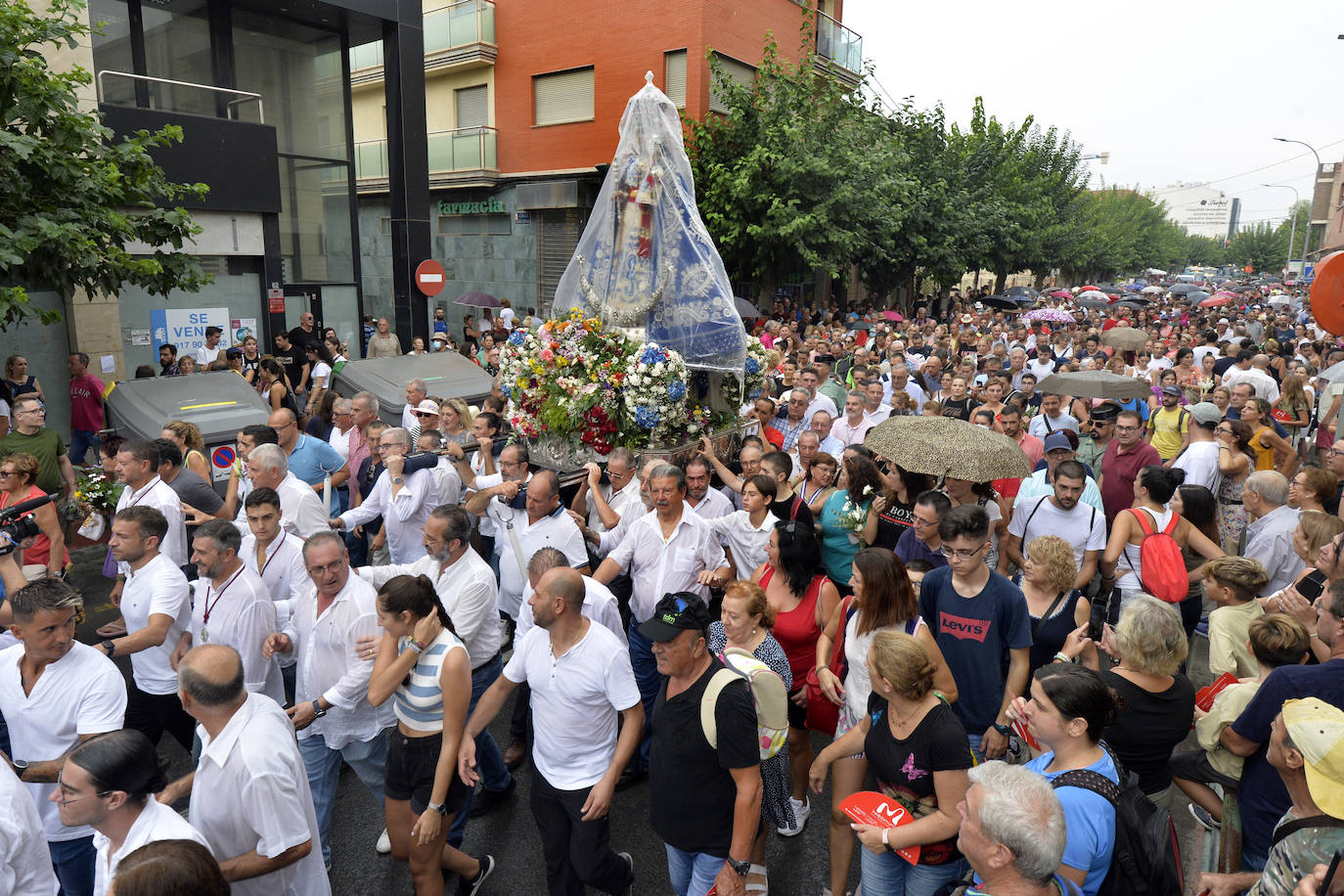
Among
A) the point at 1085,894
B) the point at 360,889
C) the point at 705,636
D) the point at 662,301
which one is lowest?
the point at 360,889

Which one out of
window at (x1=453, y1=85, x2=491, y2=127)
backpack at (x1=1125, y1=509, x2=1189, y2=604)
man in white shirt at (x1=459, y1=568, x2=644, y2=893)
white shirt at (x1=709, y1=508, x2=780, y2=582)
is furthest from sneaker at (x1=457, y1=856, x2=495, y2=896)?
window at (x1=453, y1=85, x2=491, y2=127)

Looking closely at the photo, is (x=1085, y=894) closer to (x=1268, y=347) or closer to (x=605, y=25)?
(x=1268, y=347)

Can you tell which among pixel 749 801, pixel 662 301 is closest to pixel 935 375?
pixel 662 301

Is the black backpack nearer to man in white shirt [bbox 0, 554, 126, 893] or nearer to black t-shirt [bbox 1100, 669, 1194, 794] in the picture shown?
black t-shirt [bbox 1100, 669, 1194, 794]

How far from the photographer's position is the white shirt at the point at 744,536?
5477 millimetres

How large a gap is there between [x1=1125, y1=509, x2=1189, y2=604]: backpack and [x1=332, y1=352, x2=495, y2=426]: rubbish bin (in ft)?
27.4

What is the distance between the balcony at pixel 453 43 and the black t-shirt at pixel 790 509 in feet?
75.7

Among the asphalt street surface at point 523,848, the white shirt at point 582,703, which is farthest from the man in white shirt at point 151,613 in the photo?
the white shirt at point 582,703

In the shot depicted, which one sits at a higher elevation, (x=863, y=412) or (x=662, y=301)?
(x=662, y=301)

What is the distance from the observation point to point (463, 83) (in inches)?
1022

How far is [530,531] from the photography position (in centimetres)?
550

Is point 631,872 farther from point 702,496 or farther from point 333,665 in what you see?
point 702,496

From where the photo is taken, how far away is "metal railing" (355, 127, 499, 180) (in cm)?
2494

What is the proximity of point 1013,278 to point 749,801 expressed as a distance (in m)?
66.4
